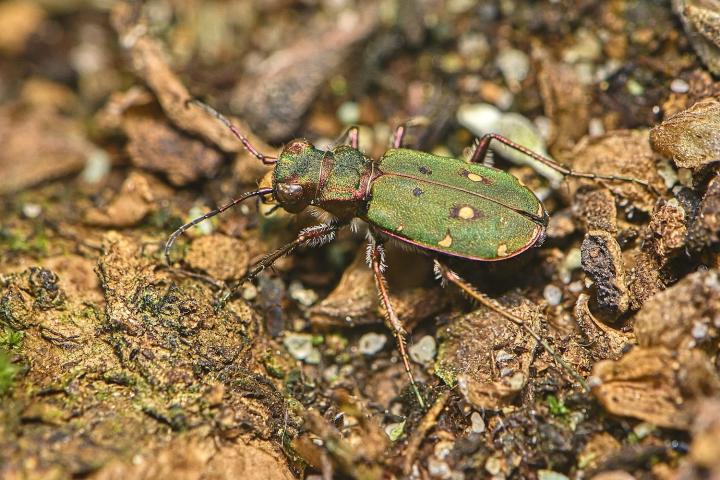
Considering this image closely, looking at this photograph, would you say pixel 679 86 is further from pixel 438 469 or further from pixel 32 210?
pixel 32 210

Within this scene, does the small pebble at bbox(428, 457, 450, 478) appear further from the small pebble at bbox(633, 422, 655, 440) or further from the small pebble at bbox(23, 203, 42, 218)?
the small pebble at bbox(23, 203, 42, 218)

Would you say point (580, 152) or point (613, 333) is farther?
point (580, 152)

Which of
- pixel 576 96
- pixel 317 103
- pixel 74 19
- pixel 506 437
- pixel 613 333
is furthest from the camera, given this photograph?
pixel 74 19

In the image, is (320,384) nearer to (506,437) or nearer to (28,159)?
(506,437)

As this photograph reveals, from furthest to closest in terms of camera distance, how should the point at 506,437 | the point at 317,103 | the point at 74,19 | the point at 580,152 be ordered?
1. the point at 74,19
2. the point at 317,103
3. the point at 580,152
4. the point at 506,437

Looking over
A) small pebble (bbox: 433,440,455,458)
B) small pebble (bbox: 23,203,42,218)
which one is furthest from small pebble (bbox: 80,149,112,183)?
small pebble (bbox: 433,440,455,458)

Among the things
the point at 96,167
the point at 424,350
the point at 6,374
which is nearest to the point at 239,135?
the point at 96,167

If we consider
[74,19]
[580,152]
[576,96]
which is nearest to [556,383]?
[580,152]
